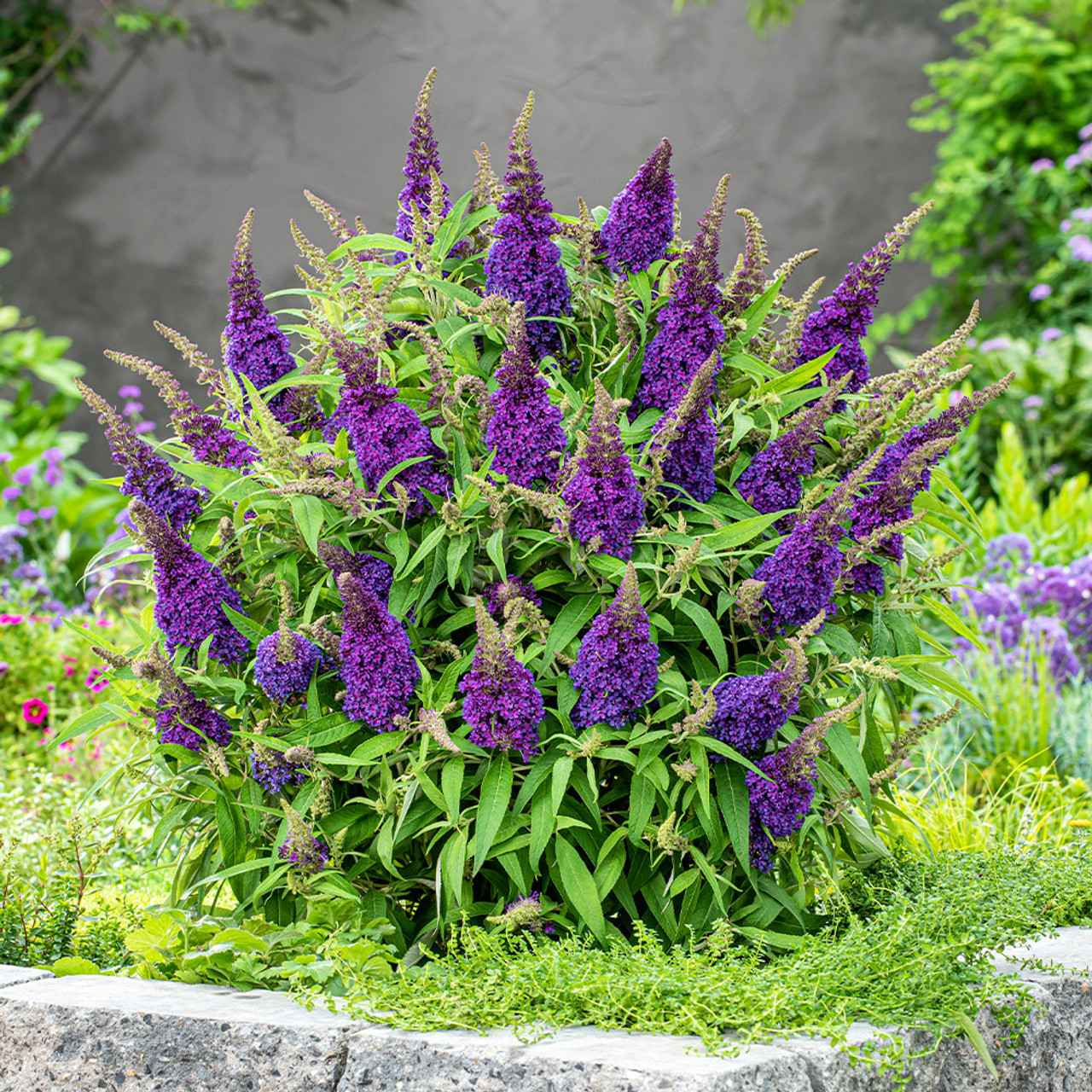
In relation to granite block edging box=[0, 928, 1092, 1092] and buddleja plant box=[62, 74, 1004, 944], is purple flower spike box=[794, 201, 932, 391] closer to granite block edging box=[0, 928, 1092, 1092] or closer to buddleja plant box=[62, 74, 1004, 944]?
buddleja plant box=[62, 74, 1004, 944]

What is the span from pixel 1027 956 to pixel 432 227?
1758 millimetres

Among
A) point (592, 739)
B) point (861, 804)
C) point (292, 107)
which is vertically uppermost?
point (292, 107)

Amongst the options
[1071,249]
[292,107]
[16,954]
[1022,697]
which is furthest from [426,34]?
[16,954]

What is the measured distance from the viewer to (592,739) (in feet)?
5.79

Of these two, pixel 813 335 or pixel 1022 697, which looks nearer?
pixel 813 335

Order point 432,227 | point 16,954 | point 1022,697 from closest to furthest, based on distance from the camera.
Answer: point 432,227 < point 16,954 < point 1022,697

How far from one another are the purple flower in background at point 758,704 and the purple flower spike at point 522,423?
1.59 ft

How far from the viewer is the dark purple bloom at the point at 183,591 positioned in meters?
1.94

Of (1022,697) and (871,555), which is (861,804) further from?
(1022,697)

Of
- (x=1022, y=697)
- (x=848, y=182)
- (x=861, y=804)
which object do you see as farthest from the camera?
(x=848, y=182)

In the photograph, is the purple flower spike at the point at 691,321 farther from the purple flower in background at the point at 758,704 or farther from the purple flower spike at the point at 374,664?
the purple flower spike at the point at 374,664

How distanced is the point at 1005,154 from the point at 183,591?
8068 mm

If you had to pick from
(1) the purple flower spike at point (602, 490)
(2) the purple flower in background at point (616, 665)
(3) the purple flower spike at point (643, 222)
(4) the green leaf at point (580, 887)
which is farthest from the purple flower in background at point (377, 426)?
(4) the green leaf at point (580, 887)

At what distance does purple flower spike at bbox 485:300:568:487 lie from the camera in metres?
1.85
